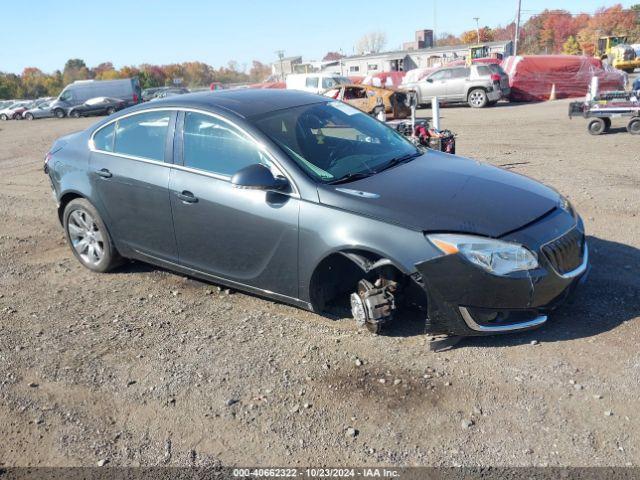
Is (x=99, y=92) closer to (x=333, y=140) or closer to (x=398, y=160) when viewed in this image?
(x=333, y=140)

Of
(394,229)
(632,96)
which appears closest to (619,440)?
(394,229)

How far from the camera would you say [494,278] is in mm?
3398

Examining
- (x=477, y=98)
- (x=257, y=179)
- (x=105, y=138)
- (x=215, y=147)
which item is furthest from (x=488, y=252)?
(x=477, y=98)

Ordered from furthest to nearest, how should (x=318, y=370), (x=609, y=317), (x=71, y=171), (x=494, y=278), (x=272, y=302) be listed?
(x=71, y=171) → (x=272, y=302) → (x=609, y=317) → (x=318, y=370) → (x=494, y=278)

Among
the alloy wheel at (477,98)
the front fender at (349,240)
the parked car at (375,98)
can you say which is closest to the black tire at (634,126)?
the parked car at (375,98)

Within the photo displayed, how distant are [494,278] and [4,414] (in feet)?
10.1

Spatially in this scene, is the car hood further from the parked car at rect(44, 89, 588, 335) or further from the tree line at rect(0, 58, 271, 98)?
the tree line at rect(0, 58, 271, 98)

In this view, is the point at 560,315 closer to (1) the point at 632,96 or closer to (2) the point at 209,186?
(2) the point at 209,186

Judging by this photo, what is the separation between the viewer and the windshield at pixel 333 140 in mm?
4156

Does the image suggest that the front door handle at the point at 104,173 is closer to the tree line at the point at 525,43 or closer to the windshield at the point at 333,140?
the windshield at the point at 333,140

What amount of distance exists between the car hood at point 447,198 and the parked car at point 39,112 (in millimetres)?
41007

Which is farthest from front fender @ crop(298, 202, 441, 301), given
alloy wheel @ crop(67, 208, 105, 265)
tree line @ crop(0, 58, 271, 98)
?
tree line @ crop(0, 58, 271, 98)

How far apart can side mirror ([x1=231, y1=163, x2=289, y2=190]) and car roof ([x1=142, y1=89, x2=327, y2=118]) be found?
2.09 feet

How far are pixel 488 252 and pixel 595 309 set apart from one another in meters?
1.27
